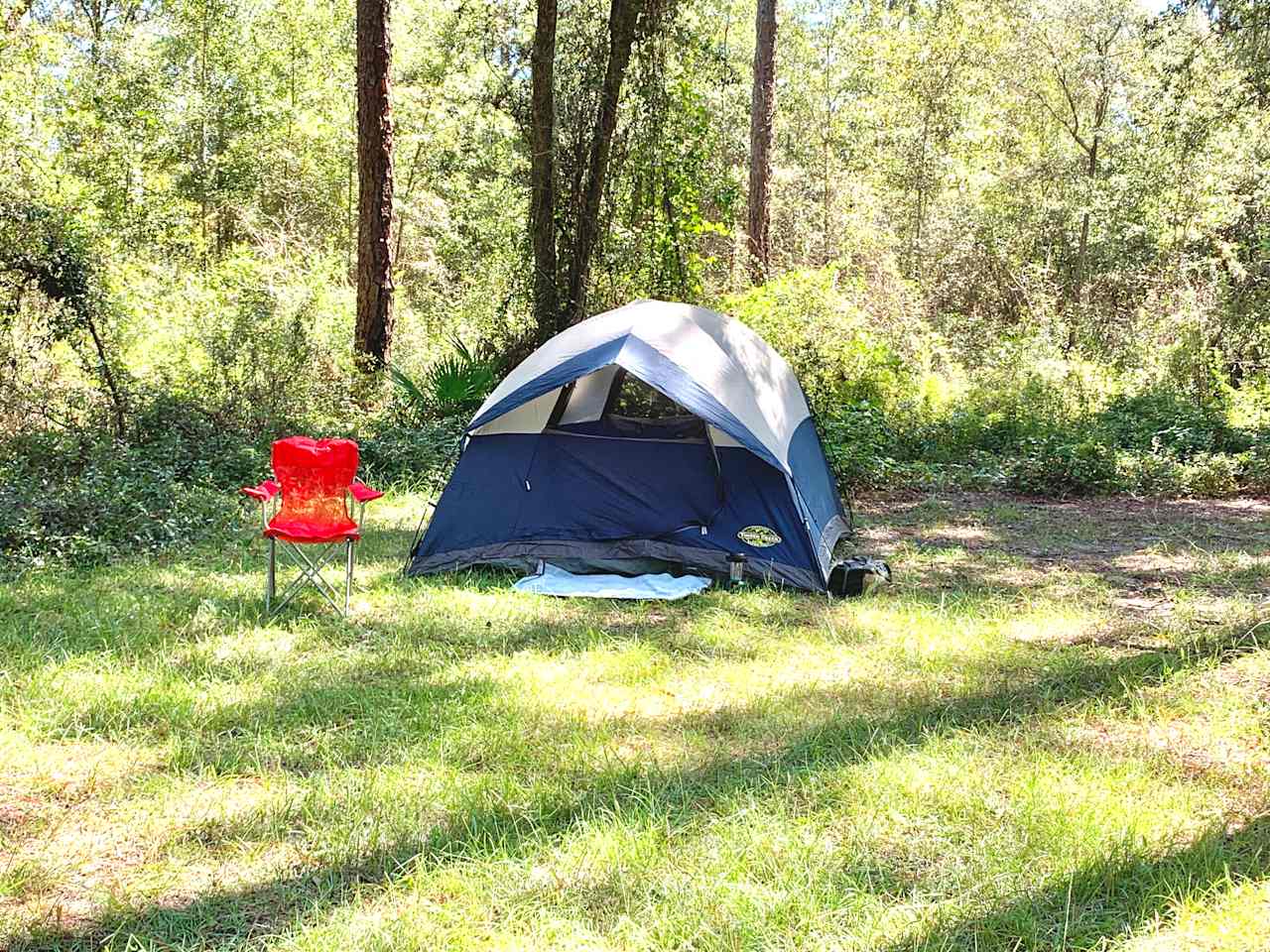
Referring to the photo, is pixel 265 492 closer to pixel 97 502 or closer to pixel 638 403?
pixel 97 502

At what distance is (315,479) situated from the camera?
4.86m

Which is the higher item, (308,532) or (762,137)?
(762,137)

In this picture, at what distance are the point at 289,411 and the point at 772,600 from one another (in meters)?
4.83

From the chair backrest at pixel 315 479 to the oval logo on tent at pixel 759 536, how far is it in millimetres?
2033

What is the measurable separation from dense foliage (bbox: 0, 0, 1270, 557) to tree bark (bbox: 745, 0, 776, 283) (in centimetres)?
56

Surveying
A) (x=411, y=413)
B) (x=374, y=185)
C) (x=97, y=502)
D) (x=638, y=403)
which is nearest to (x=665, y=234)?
(x=374, y=185)

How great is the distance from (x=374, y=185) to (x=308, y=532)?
5494 mm

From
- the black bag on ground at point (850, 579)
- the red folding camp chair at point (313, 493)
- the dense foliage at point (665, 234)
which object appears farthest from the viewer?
the dense foliage at point (665, 234)

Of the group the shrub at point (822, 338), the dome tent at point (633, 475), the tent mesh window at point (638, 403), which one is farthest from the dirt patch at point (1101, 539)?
the shrub at point (822, 338)

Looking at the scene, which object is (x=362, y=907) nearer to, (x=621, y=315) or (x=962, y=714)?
(x=962, y=714)

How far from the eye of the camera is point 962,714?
3.73 metres

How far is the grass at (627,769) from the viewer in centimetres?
248

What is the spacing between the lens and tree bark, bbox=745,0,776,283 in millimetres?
12250

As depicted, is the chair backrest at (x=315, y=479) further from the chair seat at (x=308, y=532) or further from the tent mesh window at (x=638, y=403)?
the tent mesh window at (x=638, y=403)
